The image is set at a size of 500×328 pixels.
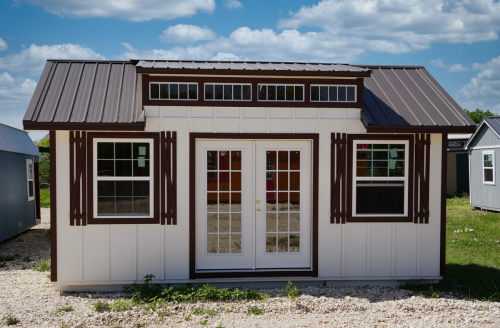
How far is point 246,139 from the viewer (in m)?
6.34

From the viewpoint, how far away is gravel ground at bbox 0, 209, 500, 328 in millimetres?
5047

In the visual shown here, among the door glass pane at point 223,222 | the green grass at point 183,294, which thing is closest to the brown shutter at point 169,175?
the door glass pane at point 223,222

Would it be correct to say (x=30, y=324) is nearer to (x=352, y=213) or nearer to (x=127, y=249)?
(x=127, y=249)

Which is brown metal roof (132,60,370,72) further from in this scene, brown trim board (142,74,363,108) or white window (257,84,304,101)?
white window (257,84,304,101)

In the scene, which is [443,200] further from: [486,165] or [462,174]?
[462,174]

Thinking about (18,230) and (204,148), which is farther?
(18,230)

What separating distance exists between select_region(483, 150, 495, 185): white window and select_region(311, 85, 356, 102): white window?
10.8 metres

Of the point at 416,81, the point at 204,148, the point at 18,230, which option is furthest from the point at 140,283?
the point at 18,230

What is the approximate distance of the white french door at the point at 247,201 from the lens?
6320 millimetres

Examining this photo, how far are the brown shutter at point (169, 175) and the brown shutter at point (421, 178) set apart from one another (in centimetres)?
354

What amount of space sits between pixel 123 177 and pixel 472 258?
Result: 263 inches

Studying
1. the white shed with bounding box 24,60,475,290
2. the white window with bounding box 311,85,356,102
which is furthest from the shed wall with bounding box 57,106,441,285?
the white window with bounding box 311,85,356,102

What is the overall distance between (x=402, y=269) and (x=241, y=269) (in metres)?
2.41

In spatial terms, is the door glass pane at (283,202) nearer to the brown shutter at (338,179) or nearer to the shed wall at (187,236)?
the shed wall at (187,236)
